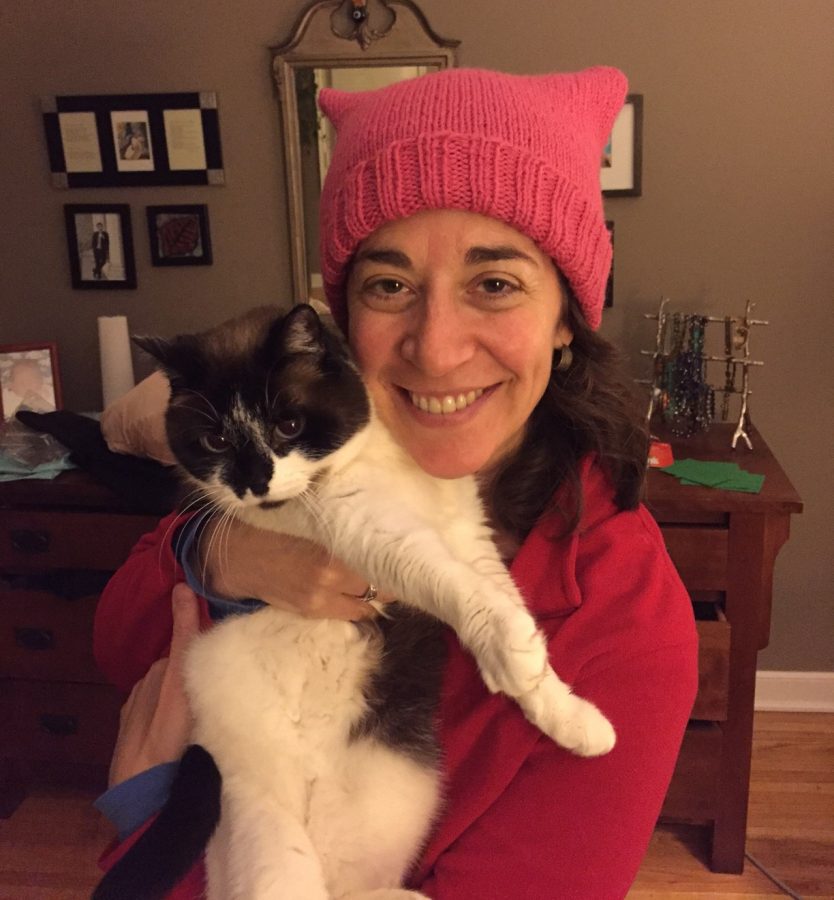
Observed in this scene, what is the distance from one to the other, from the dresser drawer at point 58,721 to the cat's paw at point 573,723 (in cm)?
173

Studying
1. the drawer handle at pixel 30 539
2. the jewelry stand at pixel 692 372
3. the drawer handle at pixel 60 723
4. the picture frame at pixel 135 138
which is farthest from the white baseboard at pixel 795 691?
the picture frame at pixel 135 138

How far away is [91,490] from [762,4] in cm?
249

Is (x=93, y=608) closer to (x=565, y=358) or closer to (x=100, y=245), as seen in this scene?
(x=100, y=245)

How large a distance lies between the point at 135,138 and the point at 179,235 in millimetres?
347

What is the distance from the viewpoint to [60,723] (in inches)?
87.2

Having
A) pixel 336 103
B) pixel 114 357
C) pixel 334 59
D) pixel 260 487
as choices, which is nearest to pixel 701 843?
pixel 260 487

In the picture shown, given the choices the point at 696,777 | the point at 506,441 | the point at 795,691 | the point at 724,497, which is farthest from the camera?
the point at 795,691

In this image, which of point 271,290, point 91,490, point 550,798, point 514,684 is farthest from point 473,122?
point 271,290

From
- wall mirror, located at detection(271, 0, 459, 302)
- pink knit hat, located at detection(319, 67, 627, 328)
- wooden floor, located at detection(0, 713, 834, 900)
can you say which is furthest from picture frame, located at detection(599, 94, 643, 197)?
wooden floor, located at detection(0, 713, 834, 900)

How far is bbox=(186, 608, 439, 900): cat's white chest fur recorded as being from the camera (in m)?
0.94

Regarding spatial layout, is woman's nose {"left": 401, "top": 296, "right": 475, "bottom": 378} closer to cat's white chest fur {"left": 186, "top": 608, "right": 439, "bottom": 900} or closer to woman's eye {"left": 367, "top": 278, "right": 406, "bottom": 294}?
woman's eye {"left": 367, "top": 278, "right": 406, "bottom": 294}

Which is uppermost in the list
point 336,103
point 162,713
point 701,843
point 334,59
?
point 334,59

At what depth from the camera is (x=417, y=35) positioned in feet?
7.43

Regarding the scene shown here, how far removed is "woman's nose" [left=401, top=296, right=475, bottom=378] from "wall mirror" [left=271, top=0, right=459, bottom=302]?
1640 millimetres
